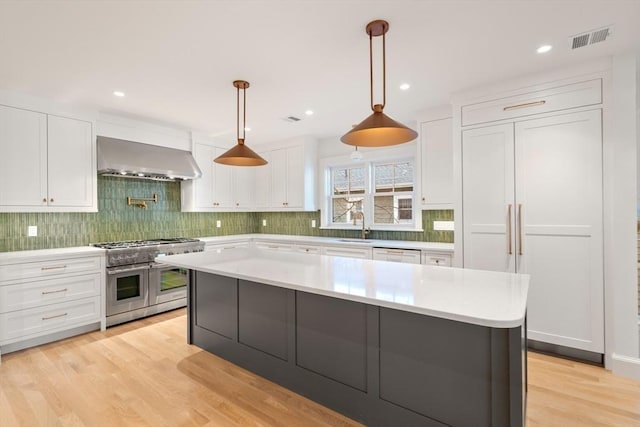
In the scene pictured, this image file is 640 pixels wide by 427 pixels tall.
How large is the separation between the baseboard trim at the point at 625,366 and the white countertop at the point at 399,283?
1.41 metres

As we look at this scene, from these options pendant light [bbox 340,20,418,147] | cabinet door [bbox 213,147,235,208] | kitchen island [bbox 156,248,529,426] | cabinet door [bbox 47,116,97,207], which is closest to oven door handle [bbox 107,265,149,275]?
cabinet door [bbox 47,116,97,207]

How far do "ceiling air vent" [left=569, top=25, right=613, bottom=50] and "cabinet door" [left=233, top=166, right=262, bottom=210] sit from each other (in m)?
4.52

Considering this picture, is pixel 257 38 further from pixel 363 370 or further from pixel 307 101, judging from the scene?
pixel 363 370

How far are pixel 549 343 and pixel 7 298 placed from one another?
5.02 metres

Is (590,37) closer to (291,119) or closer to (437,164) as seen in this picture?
(437,164)

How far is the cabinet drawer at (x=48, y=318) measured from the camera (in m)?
2.95

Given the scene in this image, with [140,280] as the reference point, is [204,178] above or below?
above

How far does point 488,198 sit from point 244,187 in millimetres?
3872

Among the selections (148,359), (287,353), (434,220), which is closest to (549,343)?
(434,220)

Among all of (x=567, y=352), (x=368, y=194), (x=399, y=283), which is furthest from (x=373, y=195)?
(x=399, y=283)

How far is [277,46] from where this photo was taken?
2.33 meters

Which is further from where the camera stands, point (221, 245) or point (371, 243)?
point (221, 245)

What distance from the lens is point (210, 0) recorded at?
1827 mm

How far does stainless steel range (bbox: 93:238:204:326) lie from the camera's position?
361cm
